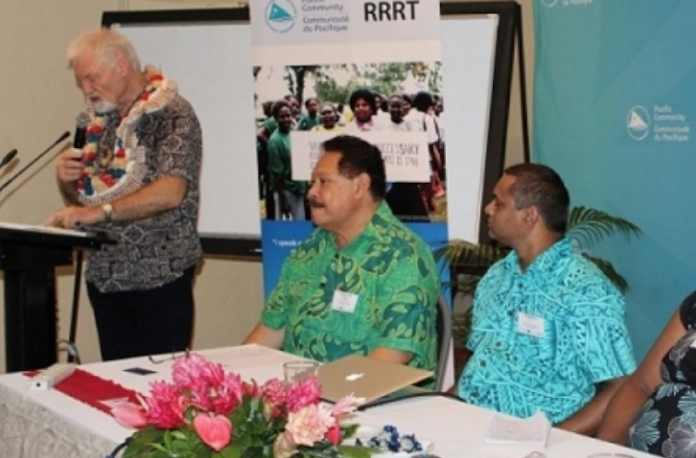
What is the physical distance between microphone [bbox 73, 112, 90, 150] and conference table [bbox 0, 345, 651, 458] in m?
1.47

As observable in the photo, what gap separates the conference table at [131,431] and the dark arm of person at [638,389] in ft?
1.33

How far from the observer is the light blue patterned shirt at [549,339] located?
289 centimetres

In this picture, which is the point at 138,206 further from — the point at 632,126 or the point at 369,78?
the point at 632,126

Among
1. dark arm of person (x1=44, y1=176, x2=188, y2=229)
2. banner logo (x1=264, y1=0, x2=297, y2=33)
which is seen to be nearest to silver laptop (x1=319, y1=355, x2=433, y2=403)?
dark arm of person (x1=44, y1=176, x2=188, y2=229)

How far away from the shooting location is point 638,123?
4.00m

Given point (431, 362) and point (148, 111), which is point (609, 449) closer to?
point (431, 362)

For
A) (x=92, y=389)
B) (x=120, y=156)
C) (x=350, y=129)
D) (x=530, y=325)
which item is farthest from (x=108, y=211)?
(x=530, y=325)

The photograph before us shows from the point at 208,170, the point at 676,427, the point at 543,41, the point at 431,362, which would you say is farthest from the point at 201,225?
the point at 676,427

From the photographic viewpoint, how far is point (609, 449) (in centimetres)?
212

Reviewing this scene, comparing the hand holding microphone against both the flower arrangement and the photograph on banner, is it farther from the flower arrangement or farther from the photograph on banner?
the flower arrangement

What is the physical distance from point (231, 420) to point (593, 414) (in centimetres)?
159

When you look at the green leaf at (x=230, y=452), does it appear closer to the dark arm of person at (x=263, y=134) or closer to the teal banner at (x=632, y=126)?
the teal banner at (x=632, y=126)

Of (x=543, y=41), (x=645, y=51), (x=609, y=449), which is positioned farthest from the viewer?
(x=543, y=41)

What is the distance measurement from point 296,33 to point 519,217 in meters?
1.81
